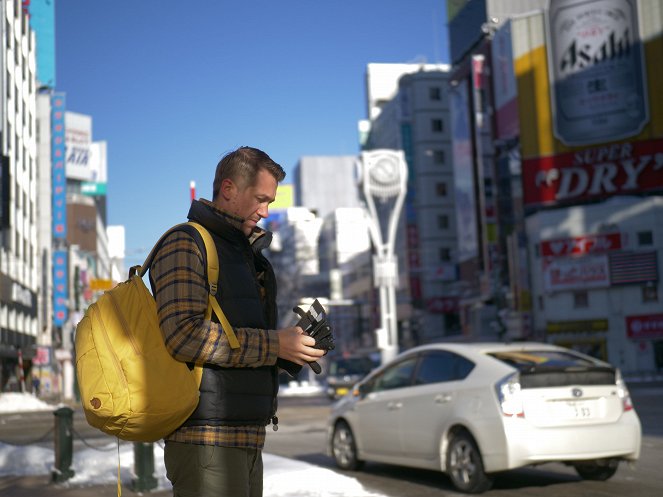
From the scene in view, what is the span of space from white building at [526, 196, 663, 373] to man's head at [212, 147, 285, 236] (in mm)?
58942

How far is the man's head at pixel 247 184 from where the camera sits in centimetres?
345

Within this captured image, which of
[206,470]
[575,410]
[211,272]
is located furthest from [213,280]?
[575,410]

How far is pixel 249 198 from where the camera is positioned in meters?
3.45

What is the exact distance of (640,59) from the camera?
62.9 m

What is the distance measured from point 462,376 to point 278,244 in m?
123

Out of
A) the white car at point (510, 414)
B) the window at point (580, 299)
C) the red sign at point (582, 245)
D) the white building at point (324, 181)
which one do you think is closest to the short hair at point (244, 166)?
the white car at point (510, 414)

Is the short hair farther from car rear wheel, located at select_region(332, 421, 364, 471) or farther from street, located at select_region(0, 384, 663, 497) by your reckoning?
car rear wheel, located at select_region(332, 421, 364, 471)

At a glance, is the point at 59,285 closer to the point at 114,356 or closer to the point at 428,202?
the point at 428,202

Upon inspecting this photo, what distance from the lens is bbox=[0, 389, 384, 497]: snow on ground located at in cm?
949

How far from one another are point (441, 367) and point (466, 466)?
129cm

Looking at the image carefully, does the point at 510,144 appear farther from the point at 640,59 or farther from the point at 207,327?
the point at 207,327

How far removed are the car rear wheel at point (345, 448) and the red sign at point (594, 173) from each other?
5337 cm

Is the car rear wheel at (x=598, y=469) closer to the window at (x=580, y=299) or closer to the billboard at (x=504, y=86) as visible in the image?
the window at (x=580, y=299)

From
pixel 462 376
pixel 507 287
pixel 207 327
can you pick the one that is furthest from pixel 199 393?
pixel 507 287
